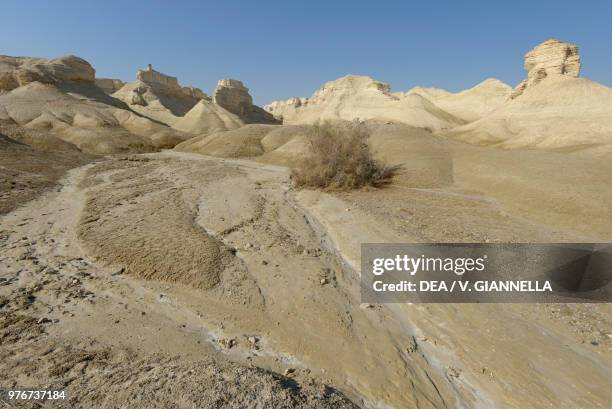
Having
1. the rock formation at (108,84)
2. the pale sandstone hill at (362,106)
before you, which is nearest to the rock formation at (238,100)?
the pale sandstone hill at (362,106)

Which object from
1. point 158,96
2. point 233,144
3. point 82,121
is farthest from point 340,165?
point 158,96

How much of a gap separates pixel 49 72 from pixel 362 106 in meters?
52.2

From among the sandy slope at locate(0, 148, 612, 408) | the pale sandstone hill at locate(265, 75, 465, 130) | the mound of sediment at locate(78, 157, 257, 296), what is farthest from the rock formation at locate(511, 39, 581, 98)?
the mound of sediment at locate(78, 157, 257, 296)

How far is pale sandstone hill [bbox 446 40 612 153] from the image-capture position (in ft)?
82.3

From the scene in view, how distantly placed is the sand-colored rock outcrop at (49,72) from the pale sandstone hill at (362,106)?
37839 mm

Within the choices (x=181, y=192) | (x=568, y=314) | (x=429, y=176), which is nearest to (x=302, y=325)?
(x=568, y=314)

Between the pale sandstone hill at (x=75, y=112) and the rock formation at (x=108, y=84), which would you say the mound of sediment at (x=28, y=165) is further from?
the rock formation at (x=108, y=84)

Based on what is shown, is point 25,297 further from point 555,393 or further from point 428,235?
point 428,235

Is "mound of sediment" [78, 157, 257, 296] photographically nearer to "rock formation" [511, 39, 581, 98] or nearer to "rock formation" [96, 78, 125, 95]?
"rock formation" [511, 39, 581, 98]

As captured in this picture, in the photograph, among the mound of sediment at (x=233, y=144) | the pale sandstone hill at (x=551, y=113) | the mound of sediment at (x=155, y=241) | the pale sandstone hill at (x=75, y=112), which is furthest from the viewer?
the pale sandstone hill at (x=75, y=112)

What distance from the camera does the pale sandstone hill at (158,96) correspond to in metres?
53.0

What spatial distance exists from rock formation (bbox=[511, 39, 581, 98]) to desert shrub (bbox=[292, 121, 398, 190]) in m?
36.5

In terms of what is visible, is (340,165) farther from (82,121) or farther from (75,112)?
Result: (75,112)

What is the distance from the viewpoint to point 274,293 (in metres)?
6.02
